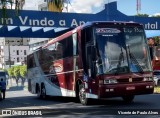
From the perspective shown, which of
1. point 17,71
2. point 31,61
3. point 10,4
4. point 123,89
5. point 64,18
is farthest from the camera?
point 17,71

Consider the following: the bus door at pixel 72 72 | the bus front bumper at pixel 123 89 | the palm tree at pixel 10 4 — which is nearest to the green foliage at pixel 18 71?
the bus door at pixel 72 72

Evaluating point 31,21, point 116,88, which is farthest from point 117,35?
point 31,21

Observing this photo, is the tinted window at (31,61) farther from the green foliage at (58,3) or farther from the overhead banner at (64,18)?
the green foliage at (58,3)

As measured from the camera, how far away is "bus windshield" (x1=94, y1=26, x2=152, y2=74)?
603 inches

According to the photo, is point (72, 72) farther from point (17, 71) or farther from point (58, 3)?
point (17, 71)

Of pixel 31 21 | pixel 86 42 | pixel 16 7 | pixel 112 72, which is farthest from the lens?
pixel 31 21

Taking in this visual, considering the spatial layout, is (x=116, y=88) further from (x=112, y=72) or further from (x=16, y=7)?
(x=16, y=7)

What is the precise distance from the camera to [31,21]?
25.3 m

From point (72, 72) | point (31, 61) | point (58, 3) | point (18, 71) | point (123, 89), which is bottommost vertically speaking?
point (18, 71)

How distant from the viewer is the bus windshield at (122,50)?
50.3ft

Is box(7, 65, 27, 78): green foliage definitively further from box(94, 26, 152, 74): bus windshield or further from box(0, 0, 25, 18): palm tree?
box(0, 0, 25, 18): palm tree

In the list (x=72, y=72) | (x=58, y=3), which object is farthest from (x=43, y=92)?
(x=58, y=3)

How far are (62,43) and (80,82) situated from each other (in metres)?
3.30

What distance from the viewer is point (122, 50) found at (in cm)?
1563
